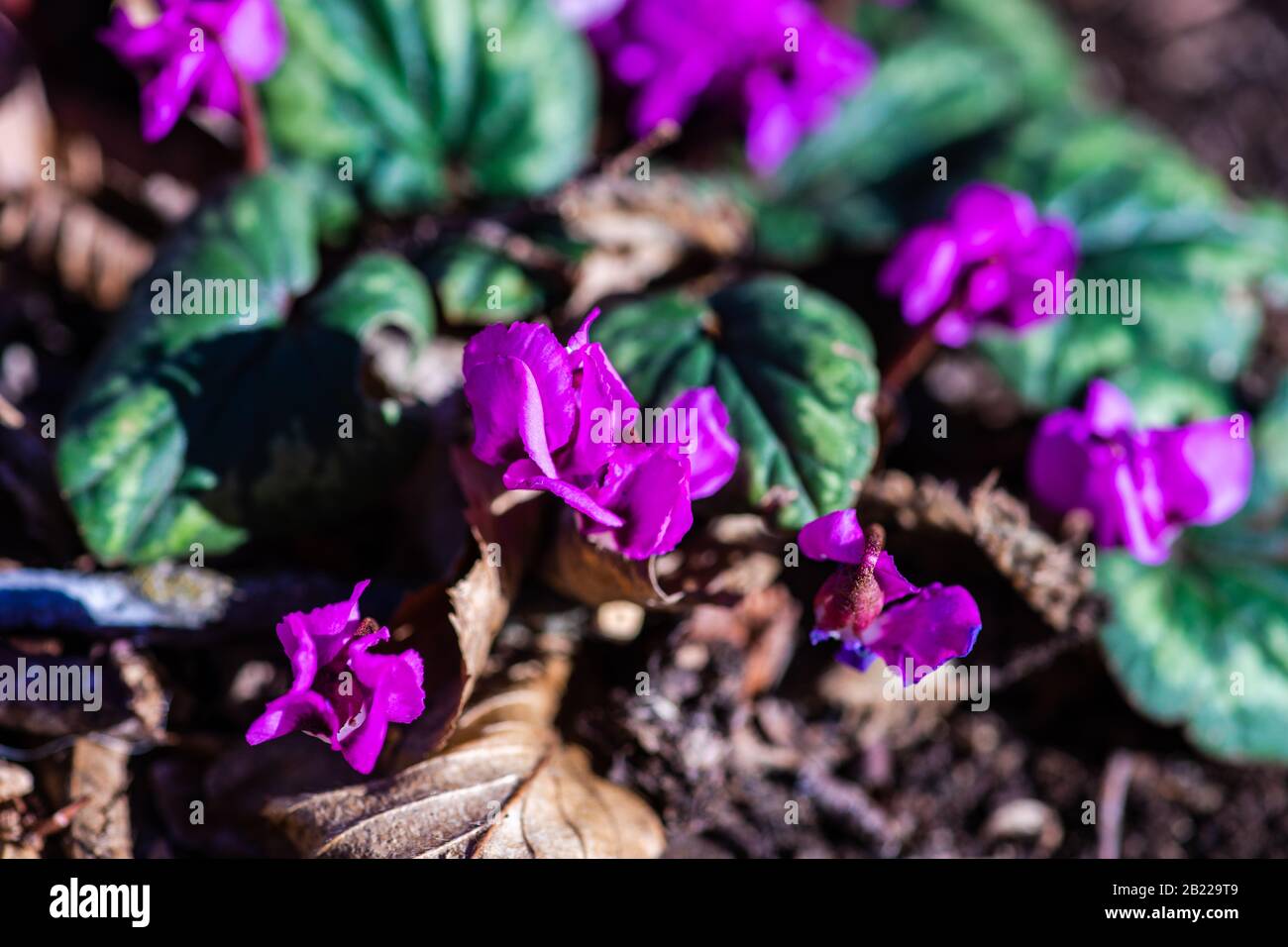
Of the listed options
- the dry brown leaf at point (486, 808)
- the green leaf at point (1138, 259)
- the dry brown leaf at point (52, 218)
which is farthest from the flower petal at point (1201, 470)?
the dry brown leaf at point (52, 218)

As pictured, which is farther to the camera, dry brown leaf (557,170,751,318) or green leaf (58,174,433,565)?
dry brown leaf (557,170,751,318)

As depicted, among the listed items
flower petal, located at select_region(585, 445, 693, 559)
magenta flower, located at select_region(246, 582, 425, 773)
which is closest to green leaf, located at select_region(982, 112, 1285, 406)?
flower petal, located at select_region(585, 445, 693, 559)

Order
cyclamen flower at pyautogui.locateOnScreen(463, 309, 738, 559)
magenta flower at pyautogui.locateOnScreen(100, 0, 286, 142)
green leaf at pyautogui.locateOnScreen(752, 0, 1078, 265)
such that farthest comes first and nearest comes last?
green leaf at pyautogui.locateOnScreen(752, 0, 1078, 265)
magenta flower at pyautogui.locateOnScreen(100, 0, 286, 142)
cyclamen flower at pyautogui.locateOnScreen(463, 309, 738, 559)

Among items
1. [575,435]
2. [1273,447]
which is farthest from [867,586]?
[1273,447]

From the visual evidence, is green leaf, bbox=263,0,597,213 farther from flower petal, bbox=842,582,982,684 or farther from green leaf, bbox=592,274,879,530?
flower petal, bbox=842,582,982,684

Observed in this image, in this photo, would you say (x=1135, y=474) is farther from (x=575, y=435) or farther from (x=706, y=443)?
(x=575, y=435)
